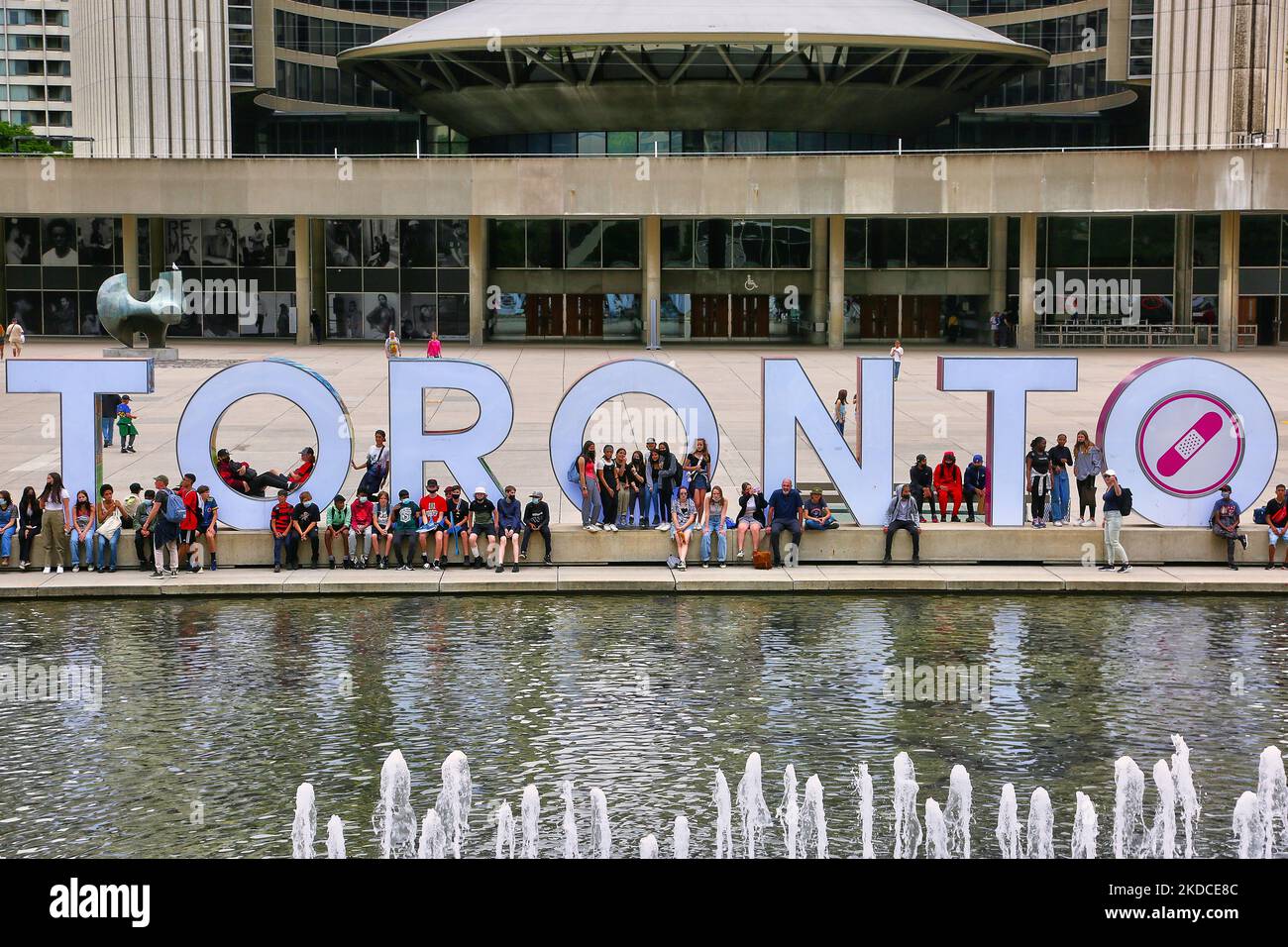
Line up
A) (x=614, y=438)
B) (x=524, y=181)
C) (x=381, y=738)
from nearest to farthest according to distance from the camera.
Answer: (x=381, y=738), (x=614, y=438), (x=524, y=181)

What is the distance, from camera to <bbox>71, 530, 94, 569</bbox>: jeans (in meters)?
25.2

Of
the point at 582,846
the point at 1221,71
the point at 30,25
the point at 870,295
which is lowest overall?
the point at 582,846

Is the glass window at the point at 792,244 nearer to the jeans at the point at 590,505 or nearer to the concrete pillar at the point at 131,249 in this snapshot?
the concrete pillar at the point at 131,249

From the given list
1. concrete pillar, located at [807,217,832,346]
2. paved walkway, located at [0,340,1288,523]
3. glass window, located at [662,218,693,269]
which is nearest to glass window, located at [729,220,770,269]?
glass window, located at [662,218,693,269]

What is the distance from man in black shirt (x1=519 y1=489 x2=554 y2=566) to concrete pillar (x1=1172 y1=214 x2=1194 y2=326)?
54992 millimetres

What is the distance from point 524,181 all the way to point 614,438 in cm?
3150

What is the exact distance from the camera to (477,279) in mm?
71875

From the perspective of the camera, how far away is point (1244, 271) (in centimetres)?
7369

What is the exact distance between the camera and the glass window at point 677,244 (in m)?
77.3

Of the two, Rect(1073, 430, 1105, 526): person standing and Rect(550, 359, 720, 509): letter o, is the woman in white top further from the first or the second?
Rect(1073, 430, 1105, 526): person standing

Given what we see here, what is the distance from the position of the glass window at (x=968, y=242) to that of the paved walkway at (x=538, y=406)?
7.50 metres

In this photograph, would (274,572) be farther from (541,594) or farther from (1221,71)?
(1221,71)

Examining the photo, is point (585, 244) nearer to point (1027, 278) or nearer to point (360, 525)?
point (1027, 278)
